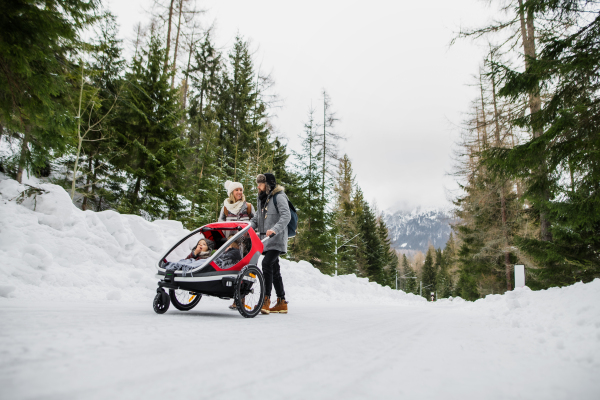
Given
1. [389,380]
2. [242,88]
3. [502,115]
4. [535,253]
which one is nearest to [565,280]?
[535,253]

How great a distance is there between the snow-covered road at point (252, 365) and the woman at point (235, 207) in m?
2.33

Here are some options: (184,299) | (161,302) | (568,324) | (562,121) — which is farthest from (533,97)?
(161,302)

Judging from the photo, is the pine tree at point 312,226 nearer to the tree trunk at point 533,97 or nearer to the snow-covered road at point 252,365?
the tree trunk at point 533,97

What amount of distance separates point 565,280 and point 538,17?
28.2 feet

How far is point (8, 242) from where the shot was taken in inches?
234

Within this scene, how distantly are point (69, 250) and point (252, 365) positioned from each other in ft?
21.6

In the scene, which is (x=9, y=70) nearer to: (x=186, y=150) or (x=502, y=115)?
(x=186, y=150)

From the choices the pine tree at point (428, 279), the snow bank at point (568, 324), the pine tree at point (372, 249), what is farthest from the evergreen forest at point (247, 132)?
the pine tree at point (428, 279)

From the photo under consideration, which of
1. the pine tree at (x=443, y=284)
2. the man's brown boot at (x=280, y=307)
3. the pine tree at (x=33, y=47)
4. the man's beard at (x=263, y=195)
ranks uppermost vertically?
the pine tree at (x=33, y=47)

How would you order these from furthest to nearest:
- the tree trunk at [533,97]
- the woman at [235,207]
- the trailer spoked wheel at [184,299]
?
the tree trunk at [533,97]
the woman at [235,207]
the trailer spoked wheel at [184,299]

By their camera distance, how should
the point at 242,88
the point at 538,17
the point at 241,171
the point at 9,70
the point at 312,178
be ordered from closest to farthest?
the point at 9,70
the point at 538,17
the point at 241,171
the point at 312,178
the point at 242,88

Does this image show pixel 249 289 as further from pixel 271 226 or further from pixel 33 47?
pixel 33 47

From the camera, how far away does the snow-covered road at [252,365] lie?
147cm

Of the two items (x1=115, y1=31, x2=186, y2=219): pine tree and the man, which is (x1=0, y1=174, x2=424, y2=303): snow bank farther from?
(x1=115, y1=31, x2=186, y2=219): pine tree
